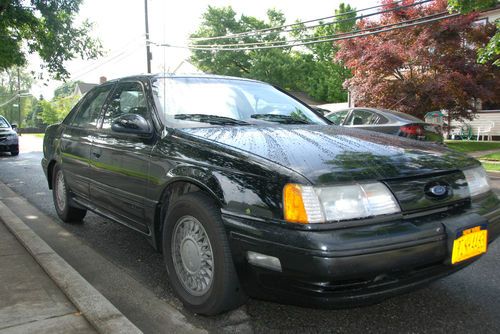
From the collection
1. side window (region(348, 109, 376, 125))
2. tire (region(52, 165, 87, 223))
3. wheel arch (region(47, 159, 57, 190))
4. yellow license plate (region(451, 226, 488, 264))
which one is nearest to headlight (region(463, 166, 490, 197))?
yellow license plate (region(451, 226, 488, 264))

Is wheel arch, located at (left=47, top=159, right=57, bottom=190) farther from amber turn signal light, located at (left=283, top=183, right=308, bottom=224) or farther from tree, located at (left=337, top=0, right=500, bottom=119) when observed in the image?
tree, located at (left=337, top=0, right=500, bottom=119)

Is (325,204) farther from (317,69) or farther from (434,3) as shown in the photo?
(317,69)

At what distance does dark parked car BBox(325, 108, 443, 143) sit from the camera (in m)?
7.98

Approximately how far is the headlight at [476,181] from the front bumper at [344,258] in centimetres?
36

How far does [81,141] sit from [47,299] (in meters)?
1.85

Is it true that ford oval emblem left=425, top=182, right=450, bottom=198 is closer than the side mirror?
Yes

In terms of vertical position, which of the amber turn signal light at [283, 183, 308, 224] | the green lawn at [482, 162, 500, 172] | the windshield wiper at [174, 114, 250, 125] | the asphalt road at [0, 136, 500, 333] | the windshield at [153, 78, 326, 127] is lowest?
the asphalt road at [0, 136, 500, 333]

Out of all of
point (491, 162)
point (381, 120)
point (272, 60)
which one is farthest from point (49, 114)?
point (381, 120)

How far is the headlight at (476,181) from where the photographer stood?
267 cm

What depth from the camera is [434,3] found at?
14.4 metres

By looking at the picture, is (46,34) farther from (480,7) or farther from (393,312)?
(393,312)

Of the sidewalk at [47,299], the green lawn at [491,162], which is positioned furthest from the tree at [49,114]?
the sidewalk at [47,299]

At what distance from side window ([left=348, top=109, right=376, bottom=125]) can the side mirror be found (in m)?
6.19

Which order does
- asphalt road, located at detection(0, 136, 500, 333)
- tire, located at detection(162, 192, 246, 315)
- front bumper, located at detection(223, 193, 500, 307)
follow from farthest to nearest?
asphalt road, located at detection(0, 136, 500, 333), tire, located at detection(162, 192, 246, 315), front bumper, located at detection(223, 193, 500, 307)
